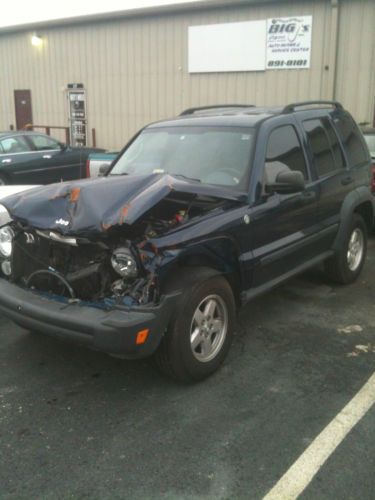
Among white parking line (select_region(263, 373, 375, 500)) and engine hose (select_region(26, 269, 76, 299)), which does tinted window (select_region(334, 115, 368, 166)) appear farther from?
engine hose (select_region(26, 269, 76, 299))

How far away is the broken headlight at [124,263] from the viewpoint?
308 centimetres

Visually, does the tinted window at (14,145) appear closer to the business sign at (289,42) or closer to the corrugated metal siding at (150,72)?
the corrugated metal siding at (150,72)

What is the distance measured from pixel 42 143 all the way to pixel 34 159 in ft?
2.09

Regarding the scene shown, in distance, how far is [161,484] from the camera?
2482mm

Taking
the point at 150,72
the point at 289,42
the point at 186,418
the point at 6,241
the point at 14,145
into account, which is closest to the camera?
the point at 186,418

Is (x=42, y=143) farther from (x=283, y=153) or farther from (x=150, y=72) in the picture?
(x=283, y=153)

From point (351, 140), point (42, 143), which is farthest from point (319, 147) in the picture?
point (42, 143)

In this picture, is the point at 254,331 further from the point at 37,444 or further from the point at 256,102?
the point at 256,102

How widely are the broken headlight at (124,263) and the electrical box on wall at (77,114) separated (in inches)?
604

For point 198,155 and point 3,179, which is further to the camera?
point 3,179

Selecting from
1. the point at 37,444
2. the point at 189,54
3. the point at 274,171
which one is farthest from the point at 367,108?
the point at 37,444

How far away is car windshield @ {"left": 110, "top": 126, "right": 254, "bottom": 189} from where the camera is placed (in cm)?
397

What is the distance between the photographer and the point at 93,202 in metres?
3.20

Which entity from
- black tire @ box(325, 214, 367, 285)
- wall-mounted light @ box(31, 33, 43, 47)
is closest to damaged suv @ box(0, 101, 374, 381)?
black tire @ box(325, 214, 367, 285)
